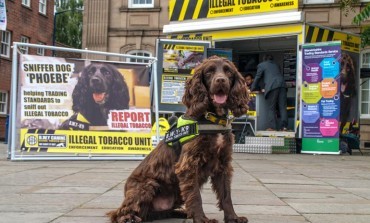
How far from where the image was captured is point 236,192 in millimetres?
6910

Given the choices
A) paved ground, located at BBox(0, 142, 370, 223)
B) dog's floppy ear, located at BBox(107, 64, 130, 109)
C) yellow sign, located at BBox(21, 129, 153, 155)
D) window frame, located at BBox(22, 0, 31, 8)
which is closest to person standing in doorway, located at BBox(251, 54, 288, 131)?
paved ground, located at BBox(0, 142, 370, 223)

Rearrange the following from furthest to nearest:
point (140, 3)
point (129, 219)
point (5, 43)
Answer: point (5, 43) < point (140, 3) < point (129, 219)

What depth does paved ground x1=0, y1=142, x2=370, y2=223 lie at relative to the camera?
17.2 feet

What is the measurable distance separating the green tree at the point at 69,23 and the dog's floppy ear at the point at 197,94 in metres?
51.4

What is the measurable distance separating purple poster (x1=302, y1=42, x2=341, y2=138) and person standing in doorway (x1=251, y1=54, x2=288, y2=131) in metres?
0.98

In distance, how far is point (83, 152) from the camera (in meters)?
10.9

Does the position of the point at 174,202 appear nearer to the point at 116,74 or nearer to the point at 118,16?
the point at 116,74

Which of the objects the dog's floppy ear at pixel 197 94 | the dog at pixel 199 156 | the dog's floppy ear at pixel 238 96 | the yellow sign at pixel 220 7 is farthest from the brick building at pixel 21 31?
the dog's floppy ear at pixel 238 96

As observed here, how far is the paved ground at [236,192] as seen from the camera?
5242 mm

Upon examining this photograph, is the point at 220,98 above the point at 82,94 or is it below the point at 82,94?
below

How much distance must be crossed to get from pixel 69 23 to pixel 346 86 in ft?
144

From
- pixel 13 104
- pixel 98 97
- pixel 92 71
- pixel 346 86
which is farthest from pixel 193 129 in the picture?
pixel 346 86

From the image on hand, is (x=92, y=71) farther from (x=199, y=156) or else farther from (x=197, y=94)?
(x=199, y=156)

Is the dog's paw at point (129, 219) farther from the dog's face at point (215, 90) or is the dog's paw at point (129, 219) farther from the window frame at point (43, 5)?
the window frame at point (43, 5)
